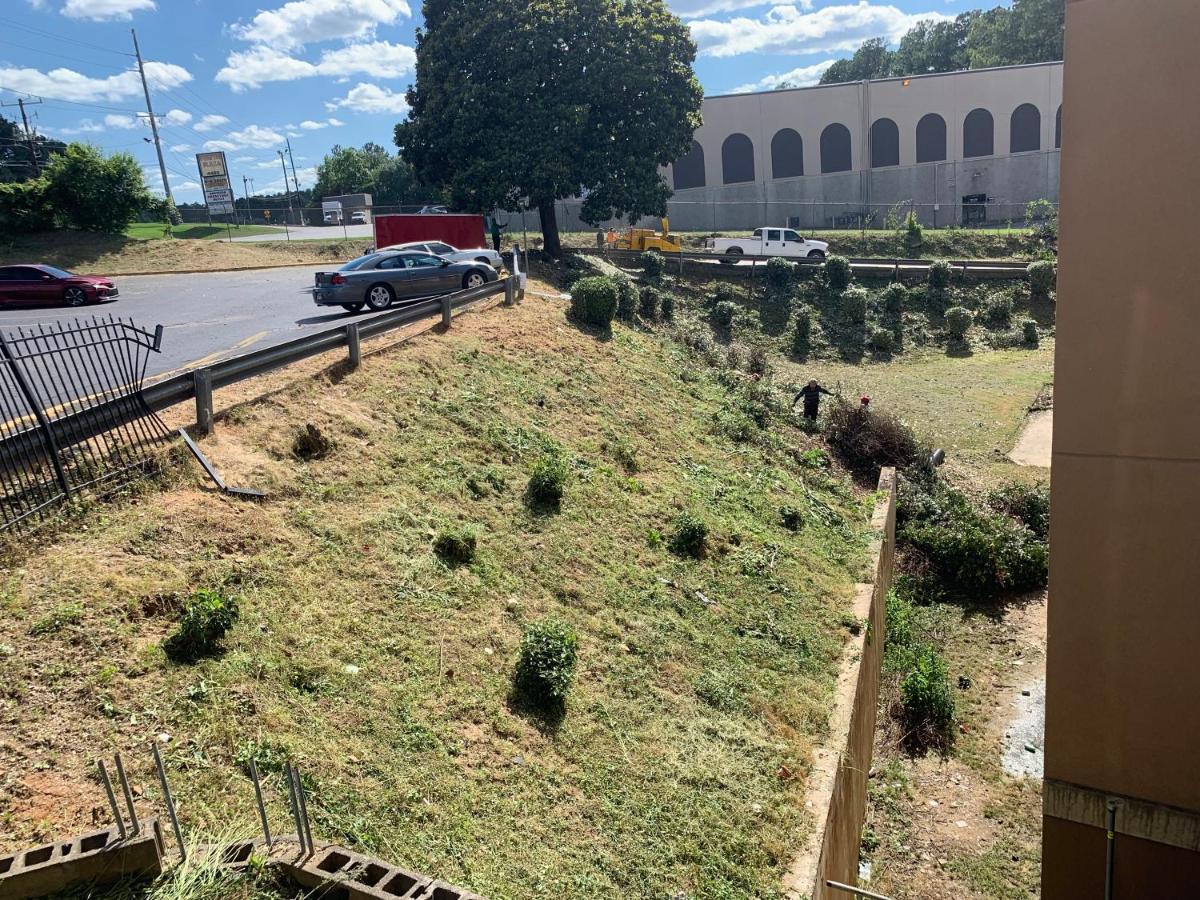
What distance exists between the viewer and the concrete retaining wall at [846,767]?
7395 millimetres

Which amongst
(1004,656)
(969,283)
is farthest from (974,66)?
(1004,656)

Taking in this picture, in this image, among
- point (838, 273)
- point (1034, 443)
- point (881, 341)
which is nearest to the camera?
point (1034, 443)

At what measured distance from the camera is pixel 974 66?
260 feet

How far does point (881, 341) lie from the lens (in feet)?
99.8

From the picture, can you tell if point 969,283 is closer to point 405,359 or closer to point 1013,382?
point 1013,382

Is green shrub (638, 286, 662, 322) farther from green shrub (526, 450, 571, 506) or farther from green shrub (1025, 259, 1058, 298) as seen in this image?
green shrub (1025, 259, 1058, 298)

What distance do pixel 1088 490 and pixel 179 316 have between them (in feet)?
60.5

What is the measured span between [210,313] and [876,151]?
165 ft

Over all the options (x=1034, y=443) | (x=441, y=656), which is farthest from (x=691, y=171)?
(x=441, y=656)

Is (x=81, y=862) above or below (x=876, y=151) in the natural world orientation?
below

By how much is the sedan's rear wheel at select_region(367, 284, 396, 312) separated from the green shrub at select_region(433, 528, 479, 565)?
10540 millimetres

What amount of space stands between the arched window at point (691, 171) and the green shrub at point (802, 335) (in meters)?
30.6

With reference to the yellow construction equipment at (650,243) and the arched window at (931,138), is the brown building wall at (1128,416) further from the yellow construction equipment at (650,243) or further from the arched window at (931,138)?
the arched window at (931,138)

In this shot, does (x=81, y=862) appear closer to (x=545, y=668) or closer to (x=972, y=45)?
(x=545, y=668)
